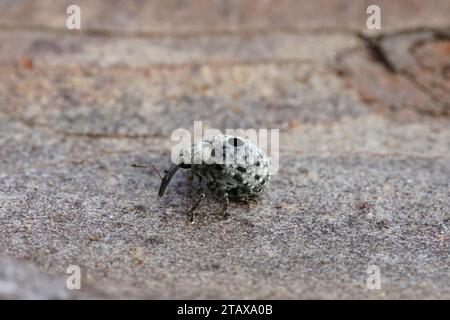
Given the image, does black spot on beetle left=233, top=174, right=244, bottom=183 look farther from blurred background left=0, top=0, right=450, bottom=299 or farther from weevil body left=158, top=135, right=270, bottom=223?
blurred background left=0, top=0, right=450, bottom=299

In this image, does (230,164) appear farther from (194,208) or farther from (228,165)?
(194,208)

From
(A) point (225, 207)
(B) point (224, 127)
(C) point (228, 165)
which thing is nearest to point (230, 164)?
(C) point (228, 165)

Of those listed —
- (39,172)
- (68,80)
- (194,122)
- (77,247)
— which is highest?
(68,80)

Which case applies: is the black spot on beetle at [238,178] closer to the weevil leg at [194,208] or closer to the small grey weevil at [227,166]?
the small grey weevil at [227,166]

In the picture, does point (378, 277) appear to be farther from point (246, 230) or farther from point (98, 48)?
point (98, 48)

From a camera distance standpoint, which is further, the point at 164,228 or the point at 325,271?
the point at 164,228
